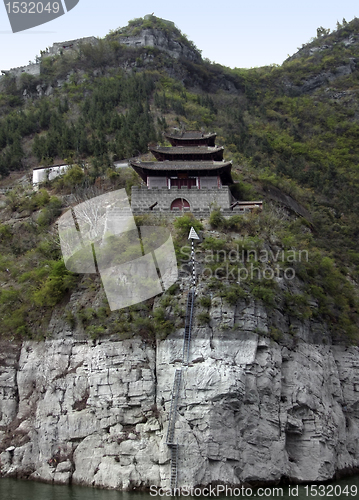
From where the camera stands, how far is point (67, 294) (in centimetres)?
2903

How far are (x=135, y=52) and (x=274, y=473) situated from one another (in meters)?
67.4

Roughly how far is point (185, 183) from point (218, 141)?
18274 mm

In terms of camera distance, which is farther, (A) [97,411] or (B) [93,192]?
(B) [93,192]

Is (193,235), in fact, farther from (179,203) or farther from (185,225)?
(179,203)

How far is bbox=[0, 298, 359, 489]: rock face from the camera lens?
22875 mm

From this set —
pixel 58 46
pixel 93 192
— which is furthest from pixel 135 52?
pixel 93 192

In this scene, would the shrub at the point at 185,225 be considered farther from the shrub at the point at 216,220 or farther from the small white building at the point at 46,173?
the small white building at the point at 46,173

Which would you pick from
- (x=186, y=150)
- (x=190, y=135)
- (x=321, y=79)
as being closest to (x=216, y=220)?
(x=186, y=150)

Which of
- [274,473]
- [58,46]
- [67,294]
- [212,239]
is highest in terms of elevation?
[58,46]

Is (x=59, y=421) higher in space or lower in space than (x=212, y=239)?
lower

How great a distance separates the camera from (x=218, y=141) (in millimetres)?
54594

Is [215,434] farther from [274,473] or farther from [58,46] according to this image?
[58,46]

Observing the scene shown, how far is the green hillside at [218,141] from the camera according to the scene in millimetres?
29444

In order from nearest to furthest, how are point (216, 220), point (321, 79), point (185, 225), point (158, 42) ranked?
point (185, 225) < point (216, 220) < point (321, 79) < point (158, 42)
